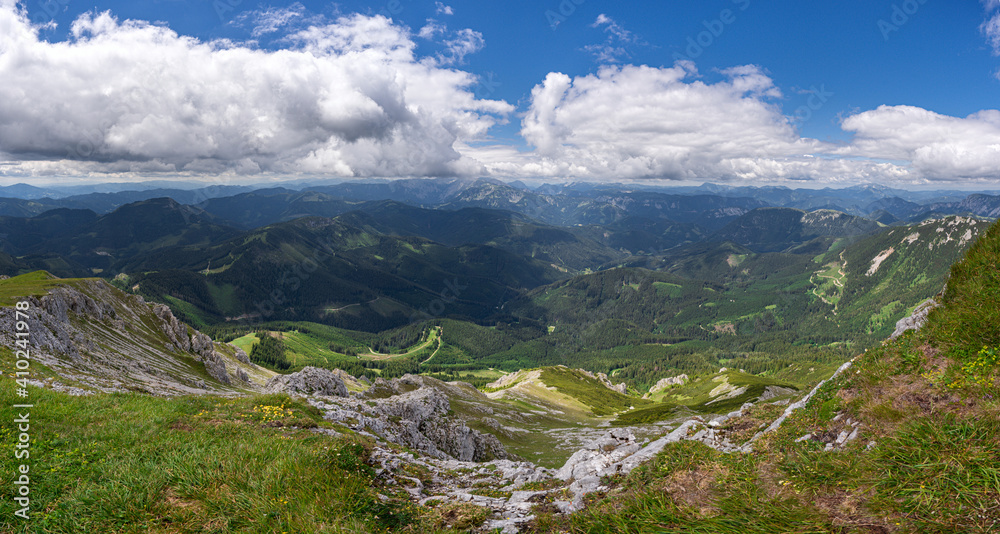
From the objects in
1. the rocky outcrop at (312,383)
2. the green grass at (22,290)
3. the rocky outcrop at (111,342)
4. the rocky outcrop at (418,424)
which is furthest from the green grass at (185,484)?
the green grass at (22,290)

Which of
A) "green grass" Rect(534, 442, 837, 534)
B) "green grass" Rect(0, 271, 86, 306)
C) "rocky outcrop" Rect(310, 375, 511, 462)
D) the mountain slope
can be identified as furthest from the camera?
"green grass" Rect(0, 271, 86, 306)

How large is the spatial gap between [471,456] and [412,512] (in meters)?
48.0

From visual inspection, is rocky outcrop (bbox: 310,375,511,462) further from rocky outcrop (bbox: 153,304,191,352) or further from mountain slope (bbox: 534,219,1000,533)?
rocky outcrop (bbox: 153,304,191,352)

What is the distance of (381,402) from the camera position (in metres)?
44.9

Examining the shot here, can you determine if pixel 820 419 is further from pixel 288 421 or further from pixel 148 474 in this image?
pixel 288 421

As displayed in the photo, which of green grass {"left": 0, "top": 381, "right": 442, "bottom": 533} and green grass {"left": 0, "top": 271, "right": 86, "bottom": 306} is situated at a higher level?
green grass {"left": 0, "top": 381, "right": 442, "bottom": 533}

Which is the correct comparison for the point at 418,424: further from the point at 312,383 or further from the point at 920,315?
the point at 920,315

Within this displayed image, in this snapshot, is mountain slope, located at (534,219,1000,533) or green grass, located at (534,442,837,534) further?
green grass, located at (534,442,837,534)

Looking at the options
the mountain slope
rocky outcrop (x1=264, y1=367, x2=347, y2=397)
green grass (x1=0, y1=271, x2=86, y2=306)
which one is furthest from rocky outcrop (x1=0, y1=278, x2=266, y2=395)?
the mountain slope

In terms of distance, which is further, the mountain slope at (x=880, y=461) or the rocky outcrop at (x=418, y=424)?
the rocky outcrop at (x=418, y=424)

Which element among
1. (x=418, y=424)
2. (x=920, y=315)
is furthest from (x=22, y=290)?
(x=920, y=315)

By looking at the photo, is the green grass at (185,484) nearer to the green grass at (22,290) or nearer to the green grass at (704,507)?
the green grass at (704,507)

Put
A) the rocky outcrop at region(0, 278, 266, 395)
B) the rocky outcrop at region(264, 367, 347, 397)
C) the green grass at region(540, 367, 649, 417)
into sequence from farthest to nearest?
the green grass at region(540, 367, 649, 417), the rocky outcrop at region(264, 367, 347, 397), the rocky outcrop at region(0, 278, 266, 395)

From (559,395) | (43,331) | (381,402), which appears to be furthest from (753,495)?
(559,395)
